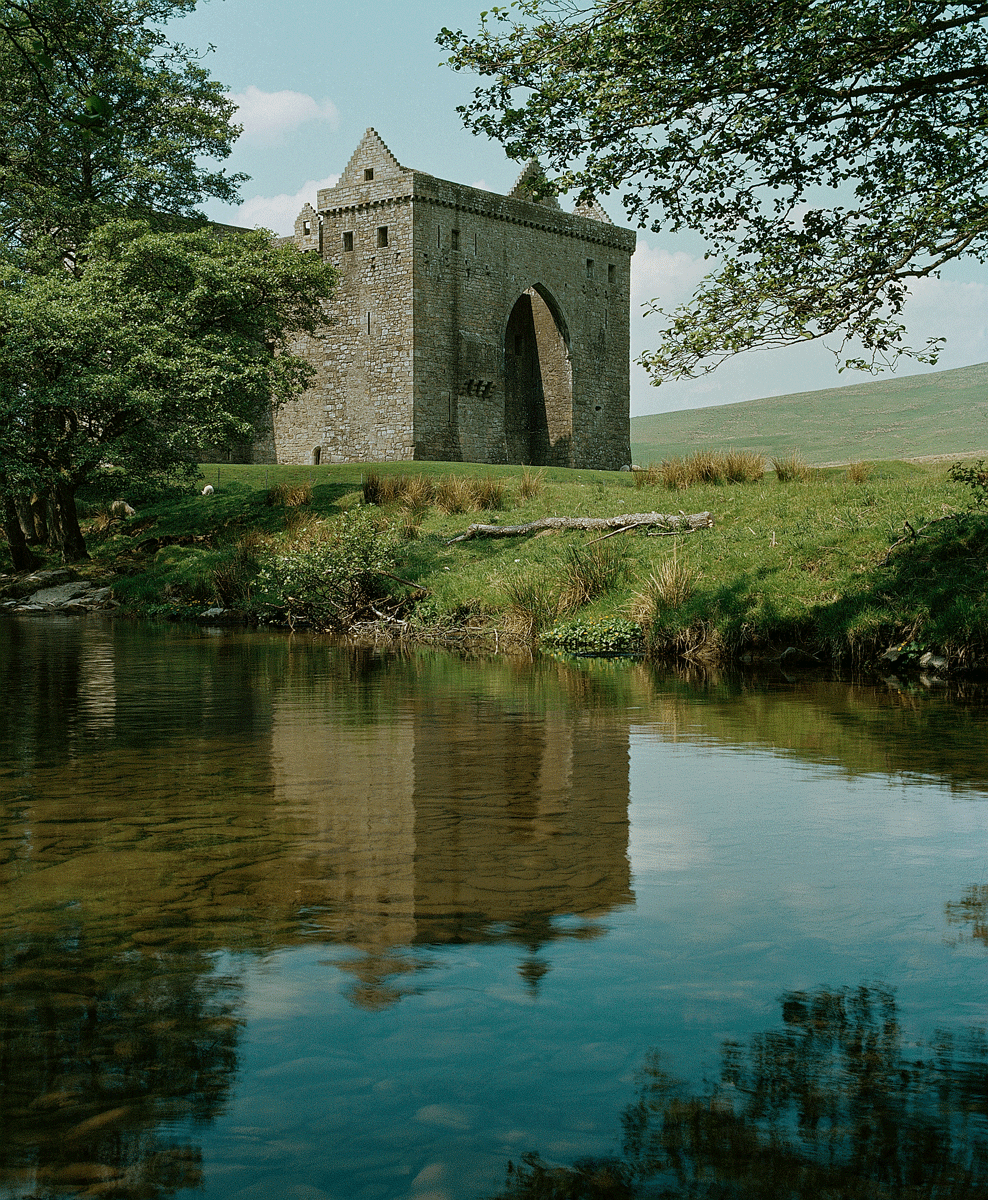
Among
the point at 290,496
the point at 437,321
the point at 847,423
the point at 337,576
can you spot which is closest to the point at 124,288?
the point at 290,496

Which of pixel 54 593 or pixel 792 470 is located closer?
pixel 792 470

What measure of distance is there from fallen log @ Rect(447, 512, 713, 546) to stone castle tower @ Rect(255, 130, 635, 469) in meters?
25.4

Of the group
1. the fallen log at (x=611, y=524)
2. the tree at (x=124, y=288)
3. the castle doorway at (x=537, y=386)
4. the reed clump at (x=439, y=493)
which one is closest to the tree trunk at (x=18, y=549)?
the tree at (x=124, y=288)

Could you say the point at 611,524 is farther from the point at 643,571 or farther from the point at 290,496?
the point at 290,496

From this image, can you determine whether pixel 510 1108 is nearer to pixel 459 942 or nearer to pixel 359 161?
pixel 459 942

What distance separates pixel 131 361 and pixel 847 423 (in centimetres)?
10004

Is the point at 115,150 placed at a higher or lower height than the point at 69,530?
higher

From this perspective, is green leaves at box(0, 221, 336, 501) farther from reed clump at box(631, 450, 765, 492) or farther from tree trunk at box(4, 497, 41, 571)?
reed clump at box(631, 450, 765, 492)

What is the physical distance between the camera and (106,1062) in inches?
104

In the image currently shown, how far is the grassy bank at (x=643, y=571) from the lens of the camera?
11.3 meters

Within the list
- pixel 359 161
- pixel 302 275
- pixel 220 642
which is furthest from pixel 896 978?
pixel 359 161

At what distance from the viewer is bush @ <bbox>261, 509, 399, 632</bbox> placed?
15.5 m

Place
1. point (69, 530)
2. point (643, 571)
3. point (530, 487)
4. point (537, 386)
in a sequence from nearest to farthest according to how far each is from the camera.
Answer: point (643, 571)
point (530, 487)
point (69, 530)
point (537, 386)

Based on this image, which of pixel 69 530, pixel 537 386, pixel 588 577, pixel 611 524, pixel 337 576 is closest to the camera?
pixel 588 577
